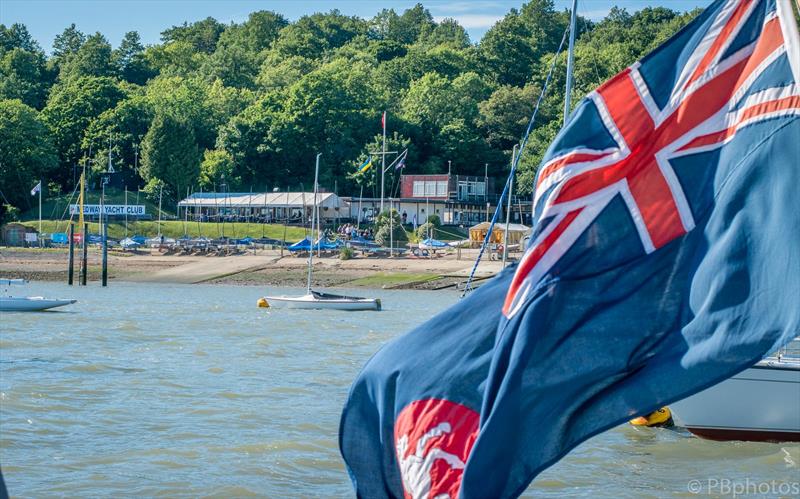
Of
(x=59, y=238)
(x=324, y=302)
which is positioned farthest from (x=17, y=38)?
(x=324, y=302)

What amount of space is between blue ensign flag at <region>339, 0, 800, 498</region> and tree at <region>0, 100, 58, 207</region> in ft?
334

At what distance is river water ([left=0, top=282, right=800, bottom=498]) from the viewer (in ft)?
48.6

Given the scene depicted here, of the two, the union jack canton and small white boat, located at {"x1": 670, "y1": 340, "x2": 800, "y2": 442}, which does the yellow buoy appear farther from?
the union jack canton

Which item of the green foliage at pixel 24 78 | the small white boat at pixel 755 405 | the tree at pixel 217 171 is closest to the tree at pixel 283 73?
the green foliage at pixel 24 78

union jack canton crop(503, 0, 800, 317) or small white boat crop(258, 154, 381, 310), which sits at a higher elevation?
union jack canton crop(503, 0, 800, 317)

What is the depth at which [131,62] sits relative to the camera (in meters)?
172

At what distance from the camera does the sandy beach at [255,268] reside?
7144 centimetres

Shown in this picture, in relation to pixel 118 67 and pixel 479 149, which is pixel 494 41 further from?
pixel 118 67

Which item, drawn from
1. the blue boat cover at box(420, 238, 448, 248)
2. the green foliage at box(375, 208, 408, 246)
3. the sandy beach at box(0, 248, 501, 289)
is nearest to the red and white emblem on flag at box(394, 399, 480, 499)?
the sandy beach at box(0, 248, 501, 289)

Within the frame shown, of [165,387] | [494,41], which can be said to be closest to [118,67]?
[494,41]

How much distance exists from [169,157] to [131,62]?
69997mm

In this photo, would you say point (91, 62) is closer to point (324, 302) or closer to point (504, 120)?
point (504, 120)

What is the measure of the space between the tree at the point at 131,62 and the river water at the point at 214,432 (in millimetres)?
138659

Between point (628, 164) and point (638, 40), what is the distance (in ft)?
424
